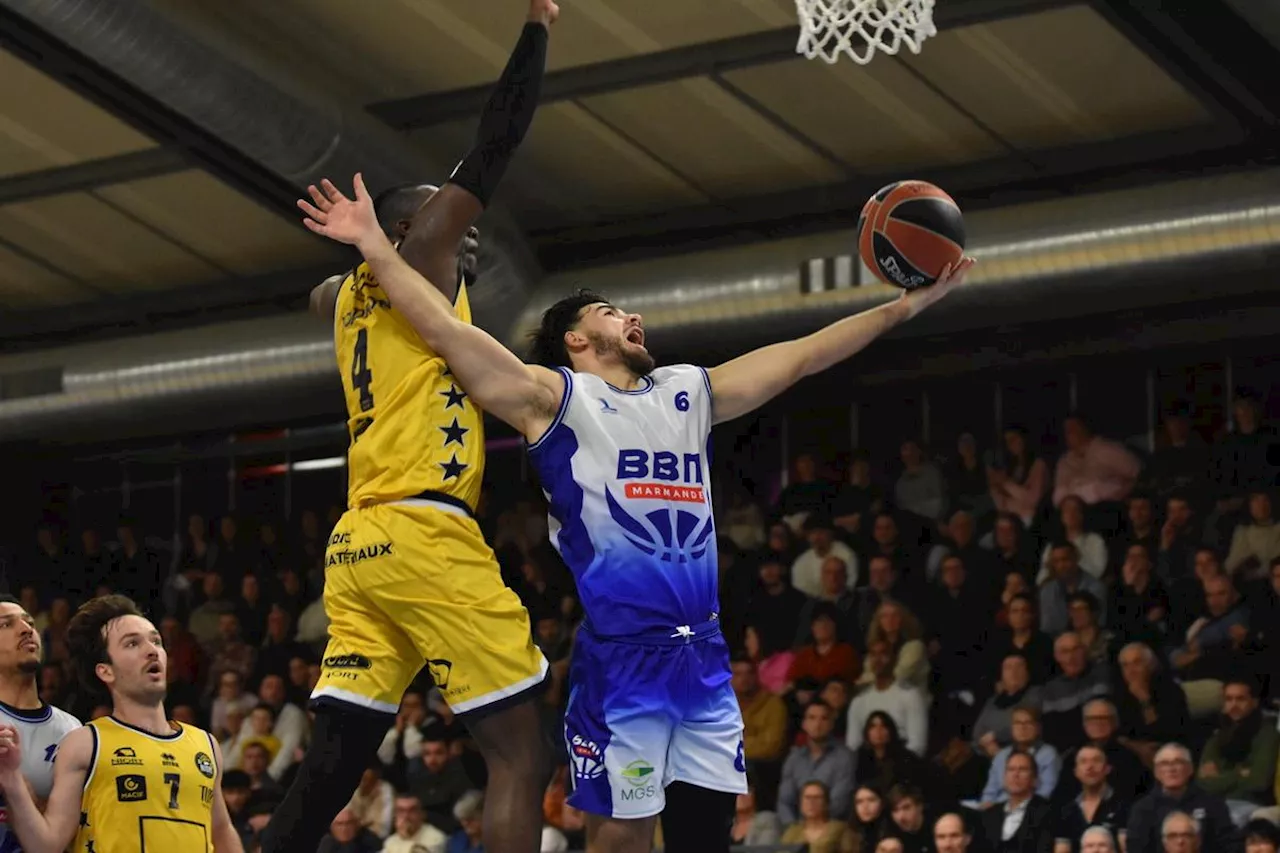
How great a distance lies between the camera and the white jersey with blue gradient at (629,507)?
5.51 meters

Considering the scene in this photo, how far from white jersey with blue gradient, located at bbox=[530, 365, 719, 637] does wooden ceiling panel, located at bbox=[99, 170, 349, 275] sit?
933 cm

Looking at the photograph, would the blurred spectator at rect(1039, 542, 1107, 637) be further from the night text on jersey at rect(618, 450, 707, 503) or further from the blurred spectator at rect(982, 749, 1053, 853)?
the night text on jersey at rect(618, 450, 707, 503)

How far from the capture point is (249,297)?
53.7 feet

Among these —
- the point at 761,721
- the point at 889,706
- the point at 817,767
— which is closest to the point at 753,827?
the point at 817,767

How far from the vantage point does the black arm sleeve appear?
222 inches

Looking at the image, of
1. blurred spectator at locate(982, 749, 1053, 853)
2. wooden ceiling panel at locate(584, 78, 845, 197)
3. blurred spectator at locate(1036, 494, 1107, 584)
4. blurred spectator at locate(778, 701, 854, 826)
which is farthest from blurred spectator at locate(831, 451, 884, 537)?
blurred spectator at locate(982, 749, 1053, 853)

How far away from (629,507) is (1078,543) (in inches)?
310

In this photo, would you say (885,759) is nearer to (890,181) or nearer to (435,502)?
(890,181)

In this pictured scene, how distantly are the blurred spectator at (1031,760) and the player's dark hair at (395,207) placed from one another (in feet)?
20.8

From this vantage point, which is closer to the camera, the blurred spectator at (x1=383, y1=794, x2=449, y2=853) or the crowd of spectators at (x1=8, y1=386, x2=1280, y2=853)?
the crowd of spectators at (x1=8, y1=386, x2=1280, y2=853)

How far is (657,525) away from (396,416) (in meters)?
0.87

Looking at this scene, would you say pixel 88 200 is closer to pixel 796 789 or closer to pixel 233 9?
pixel 233 9

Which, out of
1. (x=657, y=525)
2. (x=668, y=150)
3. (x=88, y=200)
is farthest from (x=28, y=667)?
(x=88, y=200)

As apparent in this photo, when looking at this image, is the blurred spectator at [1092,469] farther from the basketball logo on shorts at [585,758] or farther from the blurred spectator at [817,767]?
the basketball logo on shorts at [585,758]
